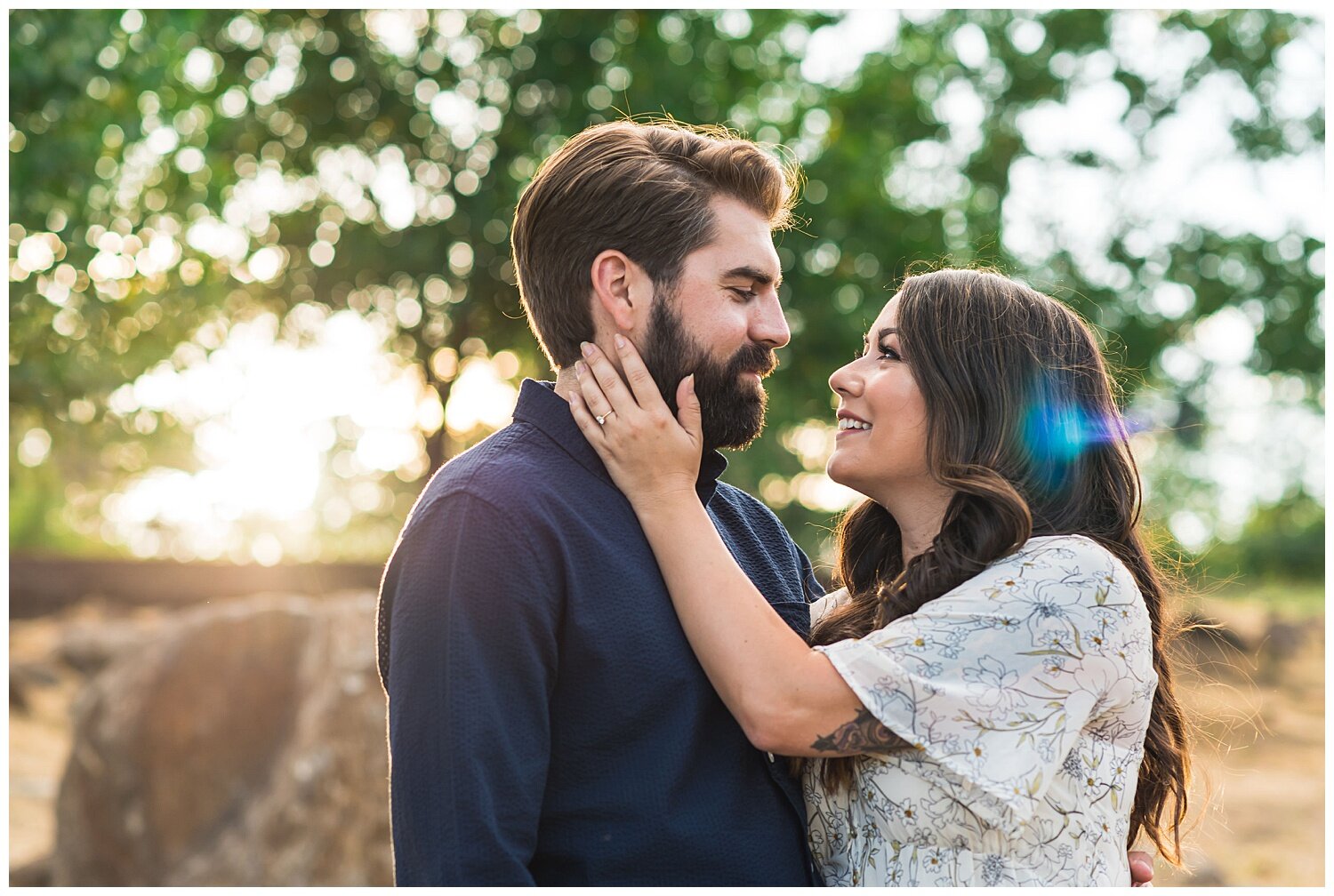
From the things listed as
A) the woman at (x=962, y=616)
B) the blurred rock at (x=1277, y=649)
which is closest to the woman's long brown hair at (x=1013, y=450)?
the woman at (x=962, y=616)

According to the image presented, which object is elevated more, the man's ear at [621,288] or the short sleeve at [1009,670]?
the man's ear at [621,288]

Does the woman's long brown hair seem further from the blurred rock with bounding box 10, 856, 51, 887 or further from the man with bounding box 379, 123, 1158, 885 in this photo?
the blurred rock with bounding box 10, 856, 51, 887

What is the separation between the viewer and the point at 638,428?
2295 millimetres

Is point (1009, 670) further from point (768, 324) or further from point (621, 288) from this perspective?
point (621, 288)

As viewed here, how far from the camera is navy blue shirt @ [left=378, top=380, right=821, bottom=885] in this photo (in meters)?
1.93

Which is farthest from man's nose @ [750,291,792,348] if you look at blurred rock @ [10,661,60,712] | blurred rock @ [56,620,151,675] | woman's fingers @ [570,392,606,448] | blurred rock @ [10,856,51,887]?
blurred rock @ [10,661,60,712]

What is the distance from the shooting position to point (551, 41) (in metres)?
9.39

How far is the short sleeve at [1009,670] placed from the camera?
215cm

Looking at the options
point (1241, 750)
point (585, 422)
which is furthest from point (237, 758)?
point (1241, 750)

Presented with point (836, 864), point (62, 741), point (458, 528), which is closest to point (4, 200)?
point (458, 528)

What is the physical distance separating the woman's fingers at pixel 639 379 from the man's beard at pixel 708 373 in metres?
0.04

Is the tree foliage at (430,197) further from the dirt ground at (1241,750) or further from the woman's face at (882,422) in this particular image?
the woman's face at (882,422)

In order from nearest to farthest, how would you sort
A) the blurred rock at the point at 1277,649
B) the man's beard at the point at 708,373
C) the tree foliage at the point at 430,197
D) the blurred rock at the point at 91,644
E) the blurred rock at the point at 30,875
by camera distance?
the man's beard at the point at 708,373 → the blurred rock at the point at 30,875 → the tree foliage at the point at 430,197 → the blurred rock at the point at 91,644 → the blurred rock at the point at 1277,649

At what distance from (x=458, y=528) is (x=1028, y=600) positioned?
1.04 m
